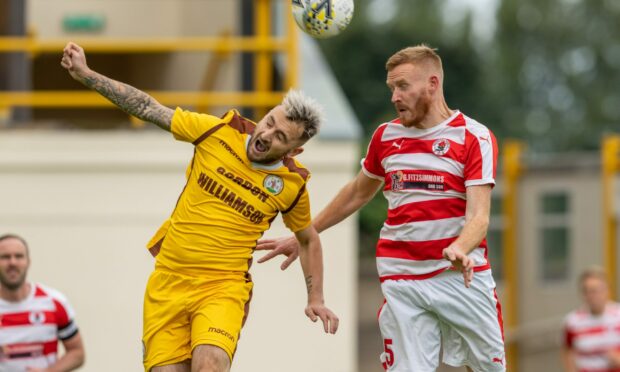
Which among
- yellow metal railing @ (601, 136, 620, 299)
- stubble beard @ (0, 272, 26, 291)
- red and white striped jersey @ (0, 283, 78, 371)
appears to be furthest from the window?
stubble beard @ (0, 272, 26, 291)

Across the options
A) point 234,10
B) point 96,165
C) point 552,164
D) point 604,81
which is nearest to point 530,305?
point 552,164

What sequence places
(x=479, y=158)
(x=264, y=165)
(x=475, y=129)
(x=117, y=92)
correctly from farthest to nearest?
(x=264, y=165) < (x=117, y=92) < (x=475, y=129) < (x=479, y=158)

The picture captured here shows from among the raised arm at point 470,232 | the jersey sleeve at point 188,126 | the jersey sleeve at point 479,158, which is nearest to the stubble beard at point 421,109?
the jersey sleeve at point 479,158

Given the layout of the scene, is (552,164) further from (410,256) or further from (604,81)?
(604,81)

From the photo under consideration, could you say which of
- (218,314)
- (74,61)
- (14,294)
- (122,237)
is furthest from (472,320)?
(122,237)

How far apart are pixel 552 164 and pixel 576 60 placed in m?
35.8

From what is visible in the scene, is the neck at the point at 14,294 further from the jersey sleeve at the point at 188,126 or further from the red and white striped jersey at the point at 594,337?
the red and white striped jersey at the point at 594,337

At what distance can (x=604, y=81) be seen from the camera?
55.8 meters

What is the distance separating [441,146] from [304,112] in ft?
2.31

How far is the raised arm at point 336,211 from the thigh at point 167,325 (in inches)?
21.8

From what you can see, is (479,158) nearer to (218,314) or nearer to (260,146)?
(260,146)

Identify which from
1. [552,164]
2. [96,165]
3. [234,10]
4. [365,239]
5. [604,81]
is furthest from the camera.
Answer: [604,81]

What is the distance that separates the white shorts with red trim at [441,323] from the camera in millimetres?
6613

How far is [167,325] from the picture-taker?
6801 millimetres
